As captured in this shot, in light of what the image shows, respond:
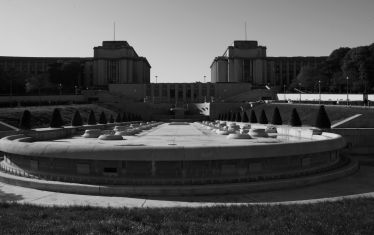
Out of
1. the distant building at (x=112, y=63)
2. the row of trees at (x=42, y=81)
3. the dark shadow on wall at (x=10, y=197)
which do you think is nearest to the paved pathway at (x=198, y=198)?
the dark shadow on wall at (x=10, y=197)

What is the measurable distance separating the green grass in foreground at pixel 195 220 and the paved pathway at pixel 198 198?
1609 millimetres

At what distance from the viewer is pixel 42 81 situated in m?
108

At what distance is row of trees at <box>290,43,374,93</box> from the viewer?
7731cm

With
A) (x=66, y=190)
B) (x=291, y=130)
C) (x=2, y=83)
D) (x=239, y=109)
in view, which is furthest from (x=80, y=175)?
(x=2, y=83)

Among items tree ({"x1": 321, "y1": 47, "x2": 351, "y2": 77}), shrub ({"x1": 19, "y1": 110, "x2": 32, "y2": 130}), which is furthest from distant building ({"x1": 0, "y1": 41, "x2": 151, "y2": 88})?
shrub ({"x1": 19, "y1": 110, "x2": 32, "y2": 130})

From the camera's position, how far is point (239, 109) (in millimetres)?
87750

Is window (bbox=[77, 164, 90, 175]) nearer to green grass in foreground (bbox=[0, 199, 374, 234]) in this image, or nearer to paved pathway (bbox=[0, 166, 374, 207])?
paved pathway (bbox=[0, 166, 374, 207])

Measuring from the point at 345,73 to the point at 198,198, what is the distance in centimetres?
7569

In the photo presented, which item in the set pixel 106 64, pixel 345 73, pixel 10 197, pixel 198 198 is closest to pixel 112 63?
pixel 106 64

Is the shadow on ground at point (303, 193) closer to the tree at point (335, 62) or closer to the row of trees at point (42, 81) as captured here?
the row of trees at point (42, 81)

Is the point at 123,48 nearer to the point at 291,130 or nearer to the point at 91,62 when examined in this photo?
the point at 91,62

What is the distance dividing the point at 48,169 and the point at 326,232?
11028 millimetres

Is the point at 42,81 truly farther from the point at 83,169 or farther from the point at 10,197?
the point at 10,197

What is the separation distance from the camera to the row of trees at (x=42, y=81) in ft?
A: 306
